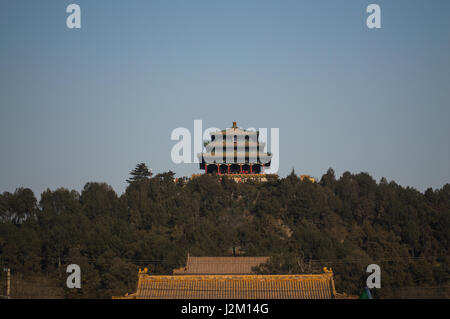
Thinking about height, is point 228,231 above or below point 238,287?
above

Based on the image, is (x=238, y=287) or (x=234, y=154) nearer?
(x=238, y=287)

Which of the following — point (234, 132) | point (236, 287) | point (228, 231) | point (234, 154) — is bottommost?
point (236, 287)

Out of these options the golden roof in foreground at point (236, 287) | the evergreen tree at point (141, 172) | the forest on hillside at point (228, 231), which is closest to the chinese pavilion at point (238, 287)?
the golden roof in foreground at point (236, 287)

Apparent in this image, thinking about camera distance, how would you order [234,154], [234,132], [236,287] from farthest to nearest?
[234,132] → [234,154] → [236,287]

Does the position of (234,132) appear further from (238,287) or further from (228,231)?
(238,287)

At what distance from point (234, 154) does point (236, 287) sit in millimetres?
38504

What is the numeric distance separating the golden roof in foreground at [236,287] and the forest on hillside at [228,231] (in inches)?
362

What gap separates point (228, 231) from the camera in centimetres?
4844

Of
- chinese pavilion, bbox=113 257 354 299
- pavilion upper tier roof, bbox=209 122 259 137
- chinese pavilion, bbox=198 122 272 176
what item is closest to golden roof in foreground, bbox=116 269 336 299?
chinese pavilion, bbox=113 257 354 299

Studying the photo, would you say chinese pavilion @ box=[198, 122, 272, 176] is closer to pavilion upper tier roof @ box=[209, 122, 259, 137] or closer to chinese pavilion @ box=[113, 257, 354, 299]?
pavilion upper tier roof @ box=[209, 122, 259, 137]

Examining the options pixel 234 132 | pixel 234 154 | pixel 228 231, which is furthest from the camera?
pixel 234 132

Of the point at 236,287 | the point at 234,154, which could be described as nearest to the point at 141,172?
the point at 234,154

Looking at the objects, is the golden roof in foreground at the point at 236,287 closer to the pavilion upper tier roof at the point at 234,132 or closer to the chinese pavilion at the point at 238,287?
the chinese pavilion at the point at 238,287
